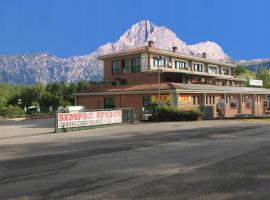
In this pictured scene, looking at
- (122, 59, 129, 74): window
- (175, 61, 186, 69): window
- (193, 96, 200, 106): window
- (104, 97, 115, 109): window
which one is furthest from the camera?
(175, 61, 186, 69): window

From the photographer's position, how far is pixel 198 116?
39594 mm

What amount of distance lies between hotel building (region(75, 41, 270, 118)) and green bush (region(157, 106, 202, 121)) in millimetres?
3015

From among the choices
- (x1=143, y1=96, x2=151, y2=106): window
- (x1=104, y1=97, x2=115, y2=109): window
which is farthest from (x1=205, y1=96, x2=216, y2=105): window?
(x1=104, y1=97, x2=115, y2=109): window

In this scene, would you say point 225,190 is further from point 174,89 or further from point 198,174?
point 174,89

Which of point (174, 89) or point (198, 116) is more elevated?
point (174, 89)

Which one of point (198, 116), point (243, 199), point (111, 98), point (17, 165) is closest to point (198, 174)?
point (243, 199)

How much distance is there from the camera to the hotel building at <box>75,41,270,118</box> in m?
46.6

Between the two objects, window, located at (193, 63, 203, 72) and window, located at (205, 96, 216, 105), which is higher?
window, located at (193, 63, 203, 72)

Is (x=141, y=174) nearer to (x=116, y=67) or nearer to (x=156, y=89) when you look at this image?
(x=156, y=89)

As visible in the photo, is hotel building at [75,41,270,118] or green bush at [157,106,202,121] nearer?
green bush at [157,106,202,121]

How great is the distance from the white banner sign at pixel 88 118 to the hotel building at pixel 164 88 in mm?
8667

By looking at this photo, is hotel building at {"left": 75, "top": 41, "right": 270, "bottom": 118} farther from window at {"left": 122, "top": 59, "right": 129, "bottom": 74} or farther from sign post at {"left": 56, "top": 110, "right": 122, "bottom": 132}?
sign post at {"left": 56, "top": 110, "right": 122, "bottom": 132}

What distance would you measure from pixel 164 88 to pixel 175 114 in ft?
20.8

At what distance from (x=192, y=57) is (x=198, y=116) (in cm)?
2770
